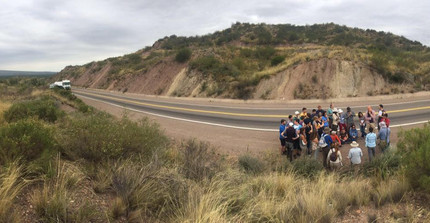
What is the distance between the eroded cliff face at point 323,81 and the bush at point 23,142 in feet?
77.0

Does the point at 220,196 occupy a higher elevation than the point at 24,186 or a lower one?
lower

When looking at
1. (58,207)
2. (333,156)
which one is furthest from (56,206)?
(333,156)

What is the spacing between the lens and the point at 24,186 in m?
4.01

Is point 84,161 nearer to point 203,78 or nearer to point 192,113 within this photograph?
point 192,113

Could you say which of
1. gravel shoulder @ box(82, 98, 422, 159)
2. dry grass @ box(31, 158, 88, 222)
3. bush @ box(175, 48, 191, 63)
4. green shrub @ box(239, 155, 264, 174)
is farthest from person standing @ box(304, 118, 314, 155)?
bush @ box(175, 48, 191, 63)

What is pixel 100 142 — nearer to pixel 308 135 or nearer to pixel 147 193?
pixel 147 193

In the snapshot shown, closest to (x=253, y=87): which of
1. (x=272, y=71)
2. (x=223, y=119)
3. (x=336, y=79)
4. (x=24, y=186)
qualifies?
(x=272, y=71)

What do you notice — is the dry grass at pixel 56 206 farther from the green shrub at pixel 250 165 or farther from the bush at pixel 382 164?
the bush at pixel 382 164

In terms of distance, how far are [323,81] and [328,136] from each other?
1868 cm

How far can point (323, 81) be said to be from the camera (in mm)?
26609

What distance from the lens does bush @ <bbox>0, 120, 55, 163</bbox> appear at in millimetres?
4586

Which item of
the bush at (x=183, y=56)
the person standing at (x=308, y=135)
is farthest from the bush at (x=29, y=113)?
the bush at (x=183, y=56)

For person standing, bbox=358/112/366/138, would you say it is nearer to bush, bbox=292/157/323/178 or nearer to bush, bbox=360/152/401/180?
bush, bbox=360/152/401/180

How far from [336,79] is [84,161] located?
26.0 metres
